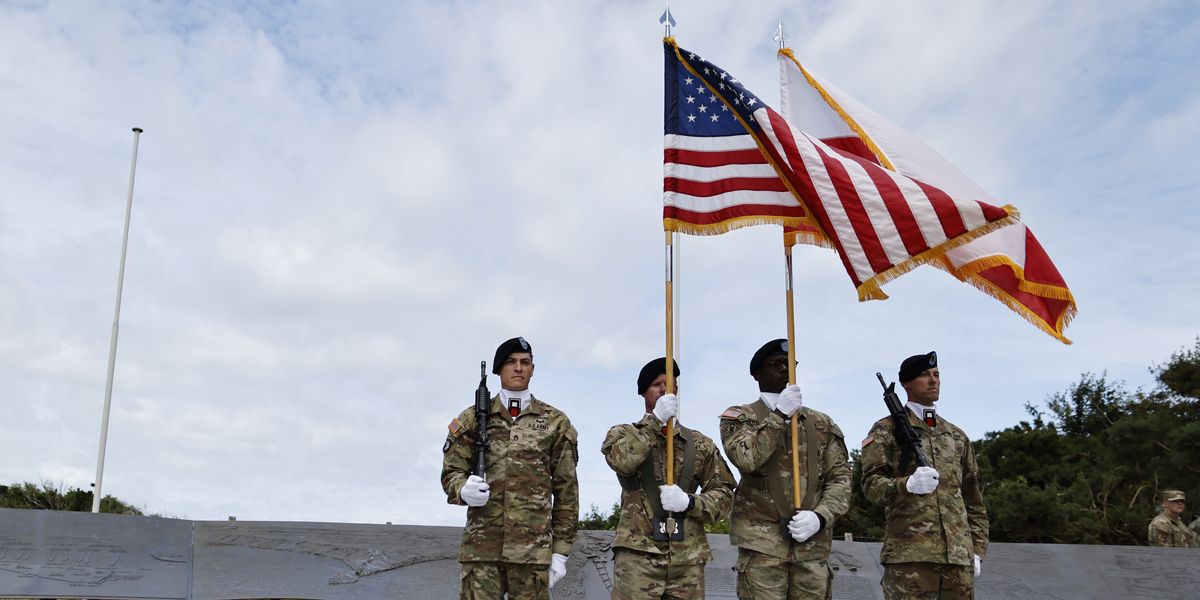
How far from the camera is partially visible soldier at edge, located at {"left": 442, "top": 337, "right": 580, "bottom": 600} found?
5.22 m

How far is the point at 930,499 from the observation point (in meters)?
5.98

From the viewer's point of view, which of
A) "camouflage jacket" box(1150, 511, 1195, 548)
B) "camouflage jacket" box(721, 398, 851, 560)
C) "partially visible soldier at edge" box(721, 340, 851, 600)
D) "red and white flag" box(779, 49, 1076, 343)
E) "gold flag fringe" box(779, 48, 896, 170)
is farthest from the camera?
"camouflage jacket" box(1150, 511, 1195, 548)

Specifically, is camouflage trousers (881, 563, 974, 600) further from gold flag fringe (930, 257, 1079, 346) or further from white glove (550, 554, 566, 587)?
white glove (550, 554, 566, 587)

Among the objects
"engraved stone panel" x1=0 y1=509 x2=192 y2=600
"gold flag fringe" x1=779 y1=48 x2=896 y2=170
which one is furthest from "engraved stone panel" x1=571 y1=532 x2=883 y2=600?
"gold flag fringe" x1=779 y1=48 x2=896 y2=170

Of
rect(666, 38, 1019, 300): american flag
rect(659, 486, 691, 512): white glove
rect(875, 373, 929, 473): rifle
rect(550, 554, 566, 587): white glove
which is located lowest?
rect(550, 554, 566, 587): white glove

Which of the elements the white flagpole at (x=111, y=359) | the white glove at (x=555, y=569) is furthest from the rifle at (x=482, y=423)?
the white flagpole at (x=111, y=359)

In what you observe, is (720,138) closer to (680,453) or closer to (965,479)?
(680,453)

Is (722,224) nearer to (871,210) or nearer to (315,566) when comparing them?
(871,210)

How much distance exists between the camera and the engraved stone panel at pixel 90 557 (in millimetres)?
6852

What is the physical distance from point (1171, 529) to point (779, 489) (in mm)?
10029

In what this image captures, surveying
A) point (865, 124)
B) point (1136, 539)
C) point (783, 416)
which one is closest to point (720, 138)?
point (865, 124)

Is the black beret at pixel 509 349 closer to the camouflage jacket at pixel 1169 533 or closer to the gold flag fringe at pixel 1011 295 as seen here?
the gold flag fringe at pixel 1011 295

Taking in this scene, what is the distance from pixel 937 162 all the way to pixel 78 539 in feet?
26.8

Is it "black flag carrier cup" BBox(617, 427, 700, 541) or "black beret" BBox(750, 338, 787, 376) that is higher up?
"black beret" BBox(750, 338, 787, 376)
